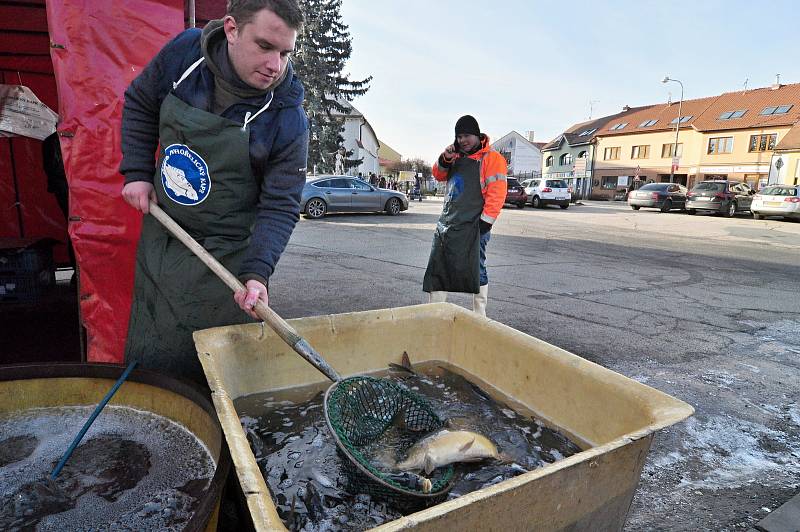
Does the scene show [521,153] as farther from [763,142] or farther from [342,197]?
[342,197]

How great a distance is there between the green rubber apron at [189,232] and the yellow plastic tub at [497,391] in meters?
0.22

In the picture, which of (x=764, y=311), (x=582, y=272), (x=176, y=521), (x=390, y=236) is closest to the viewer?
(x=176, y=521)

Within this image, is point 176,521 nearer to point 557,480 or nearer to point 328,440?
point 328,440

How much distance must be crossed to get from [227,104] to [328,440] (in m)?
1.46

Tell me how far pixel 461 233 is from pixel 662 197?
76.1 feet

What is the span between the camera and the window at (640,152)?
40.5 metres

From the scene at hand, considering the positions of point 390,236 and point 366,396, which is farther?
point 390,236

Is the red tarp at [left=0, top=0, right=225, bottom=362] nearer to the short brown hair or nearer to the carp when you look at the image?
the short brown hair

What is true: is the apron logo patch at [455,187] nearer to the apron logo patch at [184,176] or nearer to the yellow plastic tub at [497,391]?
the yellow plastic tub at [497,391]

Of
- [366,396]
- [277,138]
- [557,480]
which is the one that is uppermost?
[277,138]

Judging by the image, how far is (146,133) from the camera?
2.16m

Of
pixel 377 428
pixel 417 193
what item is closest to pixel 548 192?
pixel 417 193

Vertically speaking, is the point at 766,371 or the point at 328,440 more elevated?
the point at 328,440

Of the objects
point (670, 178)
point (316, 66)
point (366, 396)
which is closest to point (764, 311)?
point (366, 396)
